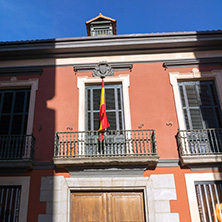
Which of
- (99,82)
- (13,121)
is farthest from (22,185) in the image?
(99,82)

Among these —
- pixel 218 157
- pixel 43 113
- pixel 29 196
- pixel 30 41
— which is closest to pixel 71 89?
pixel 43 113

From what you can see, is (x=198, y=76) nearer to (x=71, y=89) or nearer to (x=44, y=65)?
(x=71, y=89)

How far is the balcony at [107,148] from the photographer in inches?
279

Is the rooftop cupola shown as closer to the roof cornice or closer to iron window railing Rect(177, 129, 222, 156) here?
the roof cornice

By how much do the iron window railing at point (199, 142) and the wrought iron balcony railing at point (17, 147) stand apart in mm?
4208

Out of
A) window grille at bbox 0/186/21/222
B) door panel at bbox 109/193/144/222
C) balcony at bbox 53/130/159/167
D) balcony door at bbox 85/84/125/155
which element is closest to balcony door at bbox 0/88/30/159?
window grille at bbox 0/186/21/222

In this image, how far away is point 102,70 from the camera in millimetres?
8766

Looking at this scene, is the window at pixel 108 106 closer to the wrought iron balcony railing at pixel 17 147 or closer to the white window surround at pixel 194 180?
the wrought iron balcony railing at pixel 17 147

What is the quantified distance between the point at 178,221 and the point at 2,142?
A: 5.31m

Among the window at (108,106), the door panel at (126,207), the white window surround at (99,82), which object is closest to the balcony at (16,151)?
the white window surround at (99,82)

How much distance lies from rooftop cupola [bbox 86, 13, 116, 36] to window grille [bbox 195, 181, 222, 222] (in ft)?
22.8

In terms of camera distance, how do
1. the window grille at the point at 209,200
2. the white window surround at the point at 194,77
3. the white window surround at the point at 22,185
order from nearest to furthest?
the window grille at the point at 209,200 → the white window surround at the point at 22,185 → the white window surround at the point at 194,77

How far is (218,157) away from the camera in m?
7.09

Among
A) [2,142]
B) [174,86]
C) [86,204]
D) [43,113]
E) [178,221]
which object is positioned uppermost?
[174,86]
